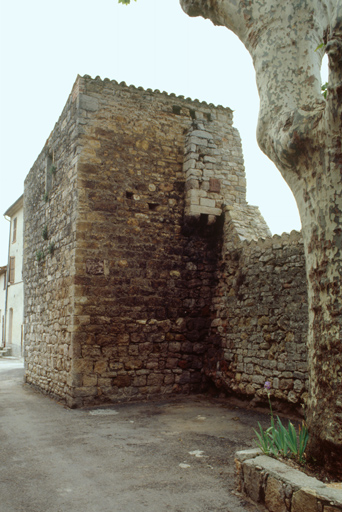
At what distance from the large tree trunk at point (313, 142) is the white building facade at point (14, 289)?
54.2 ft

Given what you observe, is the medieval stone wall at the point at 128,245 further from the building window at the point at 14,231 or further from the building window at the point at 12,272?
the building window at the point at 14,231

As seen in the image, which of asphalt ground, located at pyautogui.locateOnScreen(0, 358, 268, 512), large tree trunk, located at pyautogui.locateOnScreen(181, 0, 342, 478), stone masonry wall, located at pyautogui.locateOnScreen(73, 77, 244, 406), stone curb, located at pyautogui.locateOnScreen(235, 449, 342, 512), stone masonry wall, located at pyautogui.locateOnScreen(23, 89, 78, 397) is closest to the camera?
stone curb, located at pyautogui.locateOnScreen(235, 449, 342, 512)

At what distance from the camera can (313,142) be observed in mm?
3230

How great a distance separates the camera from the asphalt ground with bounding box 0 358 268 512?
3217mm

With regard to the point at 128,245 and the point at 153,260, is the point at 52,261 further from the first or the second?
the point at 153,260

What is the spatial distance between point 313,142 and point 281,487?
242 centimetres

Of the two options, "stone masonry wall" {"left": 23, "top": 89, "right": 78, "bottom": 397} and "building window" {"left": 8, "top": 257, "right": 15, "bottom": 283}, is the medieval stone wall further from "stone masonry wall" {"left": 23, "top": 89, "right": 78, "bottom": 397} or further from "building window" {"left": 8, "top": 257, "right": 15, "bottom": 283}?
"building window" {"left": 8, "top": 257, "right": 15, "bottom": 283}

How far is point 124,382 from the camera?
23.3ft

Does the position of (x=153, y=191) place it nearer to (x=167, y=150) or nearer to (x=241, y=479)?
(x=167, y=150)

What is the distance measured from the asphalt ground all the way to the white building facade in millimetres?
13000

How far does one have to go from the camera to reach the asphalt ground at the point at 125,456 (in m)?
3.22

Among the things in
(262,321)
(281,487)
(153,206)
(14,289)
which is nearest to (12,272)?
(14,289)

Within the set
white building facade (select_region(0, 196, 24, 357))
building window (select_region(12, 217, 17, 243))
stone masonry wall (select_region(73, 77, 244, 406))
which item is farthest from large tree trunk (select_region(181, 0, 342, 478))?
building window (select_region(12, 217, 17, 243))

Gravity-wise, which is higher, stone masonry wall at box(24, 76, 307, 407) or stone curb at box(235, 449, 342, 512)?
stone masonry wall at box(24, 76, 307, 407)
